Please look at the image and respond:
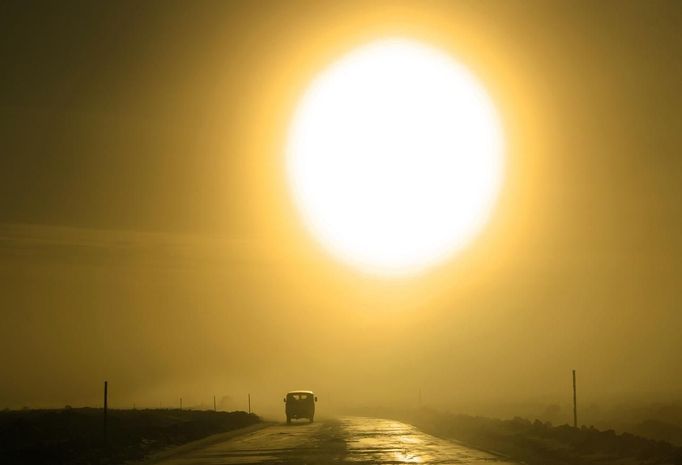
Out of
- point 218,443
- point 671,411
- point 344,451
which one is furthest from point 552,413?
point 344,451

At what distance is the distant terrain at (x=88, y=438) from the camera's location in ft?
110

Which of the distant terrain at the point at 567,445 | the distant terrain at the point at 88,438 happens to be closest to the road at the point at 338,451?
the distant terrain at the point at 567,445

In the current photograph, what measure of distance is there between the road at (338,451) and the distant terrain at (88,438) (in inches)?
119

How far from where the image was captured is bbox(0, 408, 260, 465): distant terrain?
110ft

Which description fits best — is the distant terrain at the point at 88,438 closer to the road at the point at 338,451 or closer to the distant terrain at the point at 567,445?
the road at the point at 338,451

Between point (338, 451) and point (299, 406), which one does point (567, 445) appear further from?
point (299, 406)

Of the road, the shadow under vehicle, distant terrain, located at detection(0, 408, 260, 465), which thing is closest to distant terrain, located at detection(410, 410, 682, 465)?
the road

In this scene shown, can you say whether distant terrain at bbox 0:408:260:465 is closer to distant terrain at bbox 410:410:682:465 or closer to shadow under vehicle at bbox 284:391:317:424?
shadow under vehicle at bbox 284:391:317:424

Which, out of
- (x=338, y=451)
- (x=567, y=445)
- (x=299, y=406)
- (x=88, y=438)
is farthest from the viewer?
(x=299, y=406)

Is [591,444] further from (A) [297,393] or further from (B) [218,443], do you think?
(A) [297,393]

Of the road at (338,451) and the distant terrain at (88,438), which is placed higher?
the distant terrain at (88,438)

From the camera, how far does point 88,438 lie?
43.1 m

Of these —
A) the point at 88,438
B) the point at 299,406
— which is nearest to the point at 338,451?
the point at 88,438

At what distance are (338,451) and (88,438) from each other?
50.0 ft
